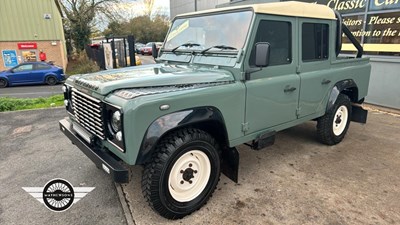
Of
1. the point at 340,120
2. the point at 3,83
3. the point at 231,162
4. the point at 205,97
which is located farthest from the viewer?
the point at 3,83

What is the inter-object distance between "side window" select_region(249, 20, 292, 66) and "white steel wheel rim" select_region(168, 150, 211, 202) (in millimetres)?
1245

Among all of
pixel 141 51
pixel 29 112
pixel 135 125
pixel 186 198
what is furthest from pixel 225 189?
pixel 141 51

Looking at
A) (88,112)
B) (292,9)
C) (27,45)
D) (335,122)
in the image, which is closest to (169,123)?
(88,112)

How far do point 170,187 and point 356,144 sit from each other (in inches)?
144

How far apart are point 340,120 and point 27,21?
19098mm

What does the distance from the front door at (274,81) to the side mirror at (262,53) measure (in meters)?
0.25

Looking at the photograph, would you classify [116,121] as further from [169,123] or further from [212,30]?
[212,30]

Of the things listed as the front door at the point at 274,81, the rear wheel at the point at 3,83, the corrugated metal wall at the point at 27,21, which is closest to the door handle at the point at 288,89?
the front door at the point at 274,81

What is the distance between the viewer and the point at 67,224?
286 cm

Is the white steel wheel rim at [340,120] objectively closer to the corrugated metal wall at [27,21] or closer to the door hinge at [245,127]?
the door hinge at [245,127]

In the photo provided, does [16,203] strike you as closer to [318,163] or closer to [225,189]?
[225,189]

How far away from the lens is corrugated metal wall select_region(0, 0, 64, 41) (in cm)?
1702

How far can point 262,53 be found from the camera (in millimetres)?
2945

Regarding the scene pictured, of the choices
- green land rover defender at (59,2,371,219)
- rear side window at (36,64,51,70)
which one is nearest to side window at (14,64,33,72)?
rear side window at (36,64,51,70)
